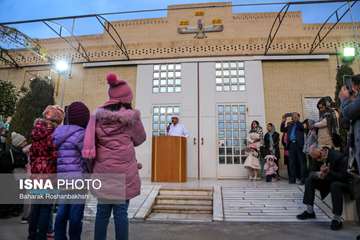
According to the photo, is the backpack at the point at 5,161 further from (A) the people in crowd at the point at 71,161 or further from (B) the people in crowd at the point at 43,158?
(A) the people in crowd at the point at 71,161

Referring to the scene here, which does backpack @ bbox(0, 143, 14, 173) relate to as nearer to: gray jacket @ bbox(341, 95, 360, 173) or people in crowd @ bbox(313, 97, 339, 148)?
gray jacket @ bbox(341, 95, 360, 173)

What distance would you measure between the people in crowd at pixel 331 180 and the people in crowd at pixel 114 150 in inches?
115

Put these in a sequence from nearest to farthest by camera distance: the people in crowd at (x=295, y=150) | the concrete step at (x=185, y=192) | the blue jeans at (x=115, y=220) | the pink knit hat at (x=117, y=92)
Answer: the blue jeans at (x=115, y=220) → the pink knit hat at (x=117, y=92) → the concrete step at (x=185, y=192) → the people in crowd at (x=295, y=150)

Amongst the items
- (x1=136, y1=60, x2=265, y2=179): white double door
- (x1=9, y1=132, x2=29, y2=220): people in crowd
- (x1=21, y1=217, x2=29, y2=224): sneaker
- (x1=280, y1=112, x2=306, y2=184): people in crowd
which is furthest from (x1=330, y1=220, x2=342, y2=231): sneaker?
(x1=9, y1=132, x2=29, y2=220): people in crowd

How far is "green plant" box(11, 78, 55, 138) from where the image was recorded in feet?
24.0

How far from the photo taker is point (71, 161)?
2529mm

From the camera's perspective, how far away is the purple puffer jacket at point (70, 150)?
8.28 ft

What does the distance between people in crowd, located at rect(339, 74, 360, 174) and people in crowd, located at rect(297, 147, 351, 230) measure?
4.25 feet

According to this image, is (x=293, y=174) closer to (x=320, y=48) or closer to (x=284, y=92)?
(x=284, y=92)


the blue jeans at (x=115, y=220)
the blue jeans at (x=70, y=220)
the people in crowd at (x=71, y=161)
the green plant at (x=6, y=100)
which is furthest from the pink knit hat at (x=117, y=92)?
the green plant at (x=6, y=100)

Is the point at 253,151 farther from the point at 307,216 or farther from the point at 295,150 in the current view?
the point at 307,216

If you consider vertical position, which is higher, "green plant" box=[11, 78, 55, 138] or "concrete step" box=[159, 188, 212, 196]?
"green plant" box=[11, 78, 55, 138]

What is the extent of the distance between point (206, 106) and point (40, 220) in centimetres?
650

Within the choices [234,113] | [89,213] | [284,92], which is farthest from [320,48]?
[89,213]
